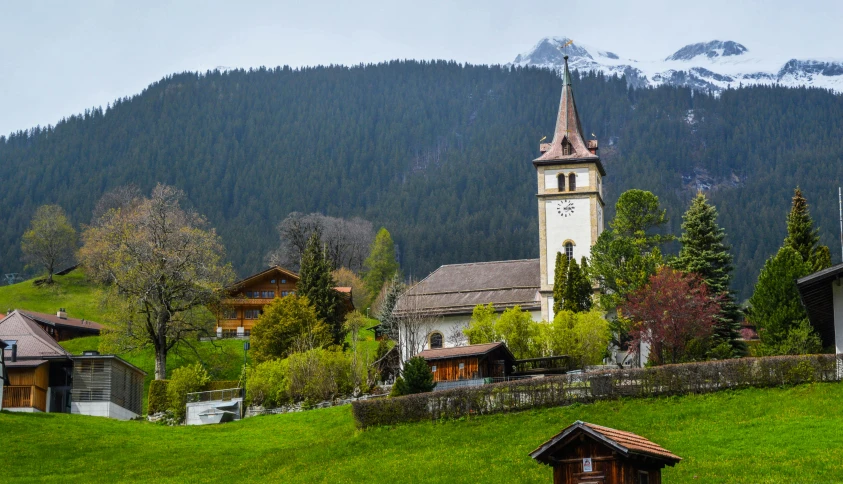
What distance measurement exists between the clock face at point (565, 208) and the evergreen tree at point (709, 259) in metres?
9.41

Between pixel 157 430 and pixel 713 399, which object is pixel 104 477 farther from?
pixel 713 399

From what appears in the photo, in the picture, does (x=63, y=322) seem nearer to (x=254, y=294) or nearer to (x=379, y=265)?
(x=254, y=294)

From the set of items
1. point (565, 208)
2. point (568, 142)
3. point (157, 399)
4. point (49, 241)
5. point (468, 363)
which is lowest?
point (157, 399)

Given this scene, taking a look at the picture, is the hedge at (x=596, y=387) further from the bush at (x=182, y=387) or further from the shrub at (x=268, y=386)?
the bush at (x=182, y=387)

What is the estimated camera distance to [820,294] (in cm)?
4091

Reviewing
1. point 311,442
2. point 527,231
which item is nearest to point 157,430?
point 311,442

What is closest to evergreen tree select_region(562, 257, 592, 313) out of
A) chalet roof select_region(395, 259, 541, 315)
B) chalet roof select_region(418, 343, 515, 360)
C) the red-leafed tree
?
chalet roof select_region(395, 259, 541, 315)

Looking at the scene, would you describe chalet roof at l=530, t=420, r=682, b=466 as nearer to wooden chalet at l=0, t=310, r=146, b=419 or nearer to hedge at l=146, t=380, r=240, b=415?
hedge at l=146, t=380, r=240, b=415

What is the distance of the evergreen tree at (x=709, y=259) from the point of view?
59938mm

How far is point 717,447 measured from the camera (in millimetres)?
33000

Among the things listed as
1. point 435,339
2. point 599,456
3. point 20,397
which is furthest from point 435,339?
point 599,456

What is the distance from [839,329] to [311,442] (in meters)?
20.1

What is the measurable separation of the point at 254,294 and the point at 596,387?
5549 centimetres

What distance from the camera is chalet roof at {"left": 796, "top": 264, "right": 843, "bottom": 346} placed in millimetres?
38000
